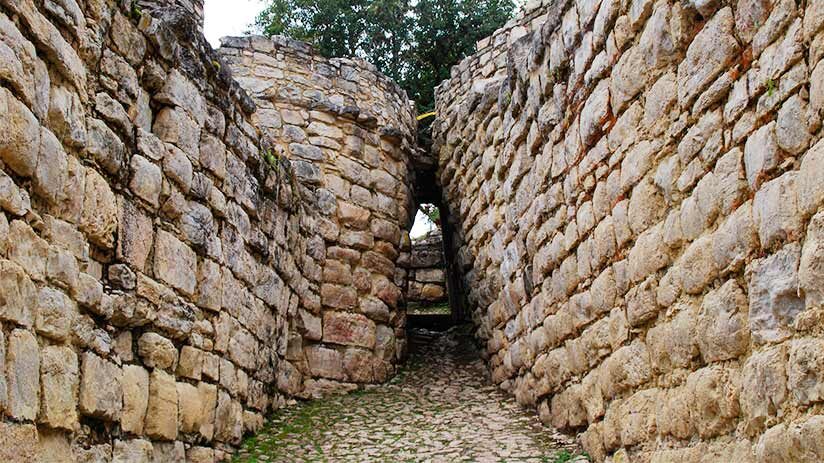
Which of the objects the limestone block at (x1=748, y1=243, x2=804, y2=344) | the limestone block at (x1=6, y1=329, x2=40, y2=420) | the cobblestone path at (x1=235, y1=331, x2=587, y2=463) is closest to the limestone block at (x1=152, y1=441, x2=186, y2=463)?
the cobblestone path at (x1=235, y1=331, x2=587, y2=463)

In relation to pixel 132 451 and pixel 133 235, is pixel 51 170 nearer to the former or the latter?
pixel 133 235

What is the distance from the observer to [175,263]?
498 centimetres

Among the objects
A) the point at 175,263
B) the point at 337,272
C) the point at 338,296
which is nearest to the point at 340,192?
the point at 337,272

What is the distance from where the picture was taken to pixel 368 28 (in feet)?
49.4

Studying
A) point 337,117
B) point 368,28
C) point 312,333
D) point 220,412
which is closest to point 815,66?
point 220,412

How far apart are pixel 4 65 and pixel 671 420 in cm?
329

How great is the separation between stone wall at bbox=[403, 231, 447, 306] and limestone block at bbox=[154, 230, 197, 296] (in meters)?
6.83

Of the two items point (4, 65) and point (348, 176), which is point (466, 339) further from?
point (4, 65)

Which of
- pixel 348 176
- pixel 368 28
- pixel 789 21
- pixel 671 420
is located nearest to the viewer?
pixel 789 21

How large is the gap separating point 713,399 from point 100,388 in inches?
109

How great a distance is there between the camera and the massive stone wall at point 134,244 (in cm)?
347

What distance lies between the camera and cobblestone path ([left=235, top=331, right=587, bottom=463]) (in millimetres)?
5840

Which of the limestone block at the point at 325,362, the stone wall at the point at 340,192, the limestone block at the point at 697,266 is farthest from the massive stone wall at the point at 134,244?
the limestone block at the point at 697,266

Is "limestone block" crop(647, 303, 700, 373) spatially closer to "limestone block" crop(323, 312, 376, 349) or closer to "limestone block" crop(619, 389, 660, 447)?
"limestone block" crop(619, 389, 660, 447)
